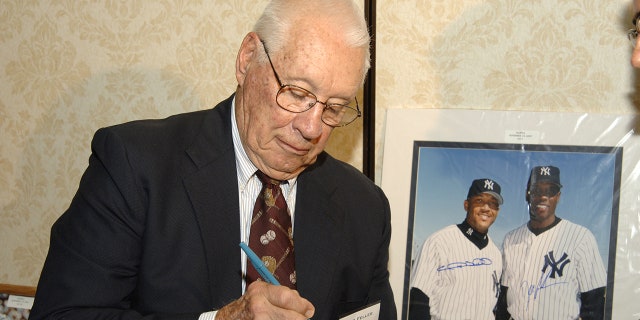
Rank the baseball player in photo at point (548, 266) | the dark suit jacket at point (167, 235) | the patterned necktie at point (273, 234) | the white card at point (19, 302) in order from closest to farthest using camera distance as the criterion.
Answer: the dark suit jacket at point (167, 235) → the patterned necktie at point (273, 234) → the baseball player in photo at point (548, 266) → the white card at point (19, 302)

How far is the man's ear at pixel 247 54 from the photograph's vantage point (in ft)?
6.13

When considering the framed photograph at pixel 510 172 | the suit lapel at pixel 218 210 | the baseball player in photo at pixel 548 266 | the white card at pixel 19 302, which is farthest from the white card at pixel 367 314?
the white card at pixel 19 302

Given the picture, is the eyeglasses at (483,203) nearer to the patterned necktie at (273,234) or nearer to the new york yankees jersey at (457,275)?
the new york yankees jersey at (457,275)

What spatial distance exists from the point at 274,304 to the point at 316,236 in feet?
1.77

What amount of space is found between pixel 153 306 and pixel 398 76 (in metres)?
1.18

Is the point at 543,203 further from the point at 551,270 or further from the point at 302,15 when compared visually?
the point at 302,15

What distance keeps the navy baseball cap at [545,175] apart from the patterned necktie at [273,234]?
0.88 meters

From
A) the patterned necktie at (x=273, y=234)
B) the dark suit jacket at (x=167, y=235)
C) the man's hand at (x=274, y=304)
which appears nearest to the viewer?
the man's hand at (x=274, y=304)

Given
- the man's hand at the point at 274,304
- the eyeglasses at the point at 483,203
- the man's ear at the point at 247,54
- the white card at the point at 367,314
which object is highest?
the man's ear at the point at 247,54

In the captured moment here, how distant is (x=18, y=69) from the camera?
9.06 feet

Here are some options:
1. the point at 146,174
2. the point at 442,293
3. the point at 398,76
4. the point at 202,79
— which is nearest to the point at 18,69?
the point at 202,79

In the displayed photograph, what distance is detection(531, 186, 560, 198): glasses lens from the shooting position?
234 cm

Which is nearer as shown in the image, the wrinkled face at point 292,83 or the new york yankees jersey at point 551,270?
the wrinkled face at point 292,83
